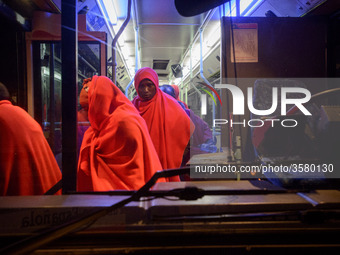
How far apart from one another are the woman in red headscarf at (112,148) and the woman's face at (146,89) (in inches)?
28.4

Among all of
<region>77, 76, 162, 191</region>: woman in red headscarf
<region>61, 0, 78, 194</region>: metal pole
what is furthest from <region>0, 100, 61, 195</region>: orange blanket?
<region>61, 0, 78, 194</region>: metal pole

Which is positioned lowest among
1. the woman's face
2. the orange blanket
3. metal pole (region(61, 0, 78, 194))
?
the orange blanket

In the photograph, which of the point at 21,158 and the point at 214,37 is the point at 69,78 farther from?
the point at 214,37

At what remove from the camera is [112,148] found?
4.53 feet

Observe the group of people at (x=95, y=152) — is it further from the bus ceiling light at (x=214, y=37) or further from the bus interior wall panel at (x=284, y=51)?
the bus ceiling light at (x=214, y=37)

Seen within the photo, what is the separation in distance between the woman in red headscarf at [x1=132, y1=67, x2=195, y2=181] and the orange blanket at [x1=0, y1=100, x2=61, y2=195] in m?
0.99

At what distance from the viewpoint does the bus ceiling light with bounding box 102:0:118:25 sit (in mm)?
2709

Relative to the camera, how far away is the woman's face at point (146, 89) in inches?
87.7

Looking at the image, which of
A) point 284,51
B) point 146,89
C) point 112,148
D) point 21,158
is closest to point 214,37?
point 284,51

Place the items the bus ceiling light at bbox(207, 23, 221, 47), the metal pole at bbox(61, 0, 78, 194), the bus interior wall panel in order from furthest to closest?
the bus ceiling light at bbox(207, 23, 221, 47) → the bus interior wall panel → the metal pole at bbox(61, 0, 78, 194)

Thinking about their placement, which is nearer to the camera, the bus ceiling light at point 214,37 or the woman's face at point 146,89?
the woman's face at point 146,89

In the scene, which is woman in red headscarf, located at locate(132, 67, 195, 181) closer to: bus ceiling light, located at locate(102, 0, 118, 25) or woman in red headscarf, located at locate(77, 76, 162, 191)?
woman in red headscarf, located at locate(77, 76, 162, 191)

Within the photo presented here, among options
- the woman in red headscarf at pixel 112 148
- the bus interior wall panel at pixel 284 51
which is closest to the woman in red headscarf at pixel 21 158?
the woman in red headscarf at pixel 112 148

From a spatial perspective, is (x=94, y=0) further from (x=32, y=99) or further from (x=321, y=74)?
(x=321, y=74)
